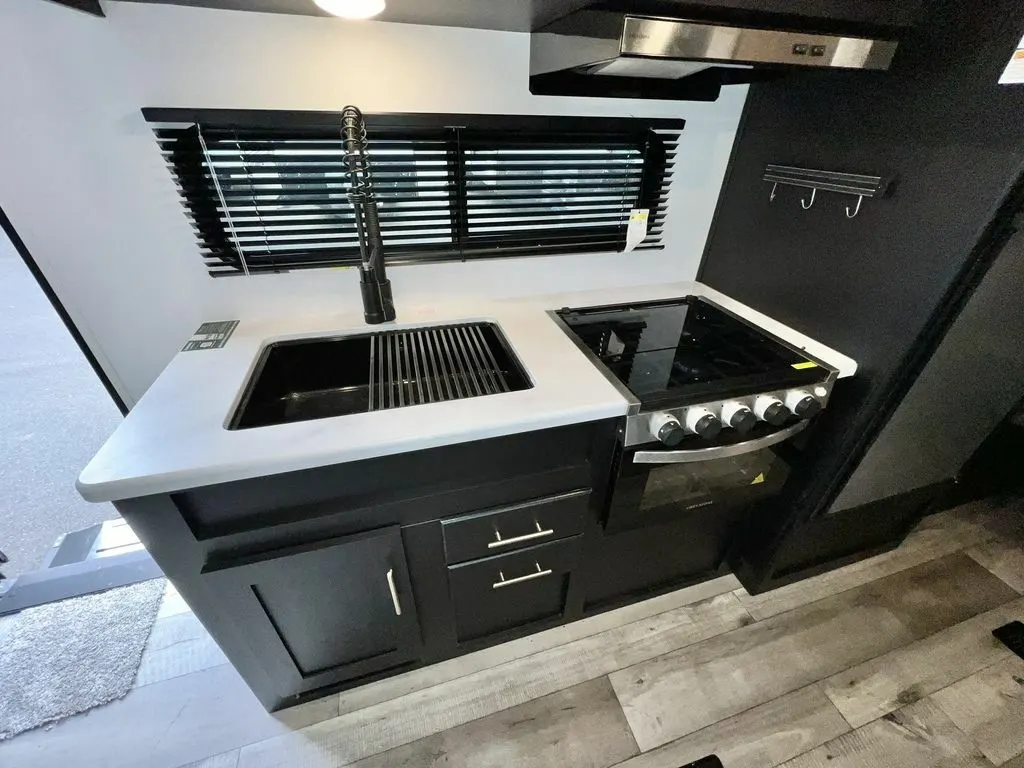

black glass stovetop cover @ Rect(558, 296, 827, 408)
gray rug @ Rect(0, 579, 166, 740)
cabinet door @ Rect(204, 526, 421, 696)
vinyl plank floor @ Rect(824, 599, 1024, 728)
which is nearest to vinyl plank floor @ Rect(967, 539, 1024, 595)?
vinyl plank floor @ Rect(824, 599, 1024, 728)

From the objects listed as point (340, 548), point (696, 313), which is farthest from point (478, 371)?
point (696, 313)

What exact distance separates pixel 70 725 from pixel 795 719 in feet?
7.06

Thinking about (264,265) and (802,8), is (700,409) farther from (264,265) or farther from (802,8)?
(264,265)

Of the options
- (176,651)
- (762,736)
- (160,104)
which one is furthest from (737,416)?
(176,651)

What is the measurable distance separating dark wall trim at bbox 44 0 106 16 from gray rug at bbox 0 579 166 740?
1781mm

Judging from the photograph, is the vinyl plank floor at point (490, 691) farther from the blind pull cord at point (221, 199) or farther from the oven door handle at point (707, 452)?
the blind pull cord at point (221, 199)

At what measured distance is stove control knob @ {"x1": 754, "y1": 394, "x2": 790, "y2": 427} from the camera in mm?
1009

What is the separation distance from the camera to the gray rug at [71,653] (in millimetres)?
1247

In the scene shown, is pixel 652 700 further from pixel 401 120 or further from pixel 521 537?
pixel 401 120

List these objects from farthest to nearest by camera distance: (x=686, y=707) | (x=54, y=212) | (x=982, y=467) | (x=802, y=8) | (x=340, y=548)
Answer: (x=982, y=467), (x=686, y=707), (x=54, y=212), (x=340, y=548), (x=802, y=8)

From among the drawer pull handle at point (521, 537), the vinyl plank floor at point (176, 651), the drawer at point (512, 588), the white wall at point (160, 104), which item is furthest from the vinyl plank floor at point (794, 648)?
the white wall at point (160, 104)

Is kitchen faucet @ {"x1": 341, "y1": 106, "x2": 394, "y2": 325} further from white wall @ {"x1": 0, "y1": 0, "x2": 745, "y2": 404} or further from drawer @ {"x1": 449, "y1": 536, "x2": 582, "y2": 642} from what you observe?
drawer @ {"x1": 449, "y1": 536, "x2": 582, "y2": 642}

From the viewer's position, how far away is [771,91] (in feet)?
4.00

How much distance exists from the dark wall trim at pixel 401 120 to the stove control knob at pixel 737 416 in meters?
0.88
